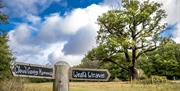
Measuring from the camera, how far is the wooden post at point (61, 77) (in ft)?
22.1

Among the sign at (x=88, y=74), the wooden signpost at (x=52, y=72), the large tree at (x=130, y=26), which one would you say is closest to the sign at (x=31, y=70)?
the wooden signpost at (x=52, y=72)

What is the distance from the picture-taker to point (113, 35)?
54.7 m

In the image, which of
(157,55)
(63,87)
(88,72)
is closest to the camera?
(63,87)

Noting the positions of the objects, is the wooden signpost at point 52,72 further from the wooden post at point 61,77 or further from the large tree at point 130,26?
the large tree at point 130,26

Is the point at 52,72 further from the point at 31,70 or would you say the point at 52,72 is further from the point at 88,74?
the point at 88,74

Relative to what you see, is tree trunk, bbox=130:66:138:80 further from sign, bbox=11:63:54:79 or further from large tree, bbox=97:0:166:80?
sign, bbox=11:63:54:79

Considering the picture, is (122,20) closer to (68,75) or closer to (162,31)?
(162,31)

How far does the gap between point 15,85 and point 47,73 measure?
4014mm

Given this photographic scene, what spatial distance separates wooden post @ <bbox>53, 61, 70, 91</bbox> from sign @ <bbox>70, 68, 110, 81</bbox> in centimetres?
20

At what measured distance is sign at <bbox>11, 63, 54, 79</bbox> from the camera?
668cm

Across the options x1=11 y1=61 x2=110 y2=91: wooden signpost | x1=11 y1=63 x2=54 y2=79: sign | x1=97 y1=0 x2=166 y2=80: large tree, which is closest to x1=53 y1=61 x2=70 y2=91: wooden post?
x1=11 y1=61 x2=110 y2=91: wooden signpost

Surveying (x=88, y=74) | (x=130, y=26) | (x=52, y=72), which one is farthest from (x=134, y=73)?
(x=52, y=72)

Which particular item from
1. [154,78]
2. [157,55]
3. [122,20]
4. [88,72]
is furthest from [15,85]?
[157,55]

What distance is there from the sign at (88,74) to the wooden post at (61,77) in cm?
20
